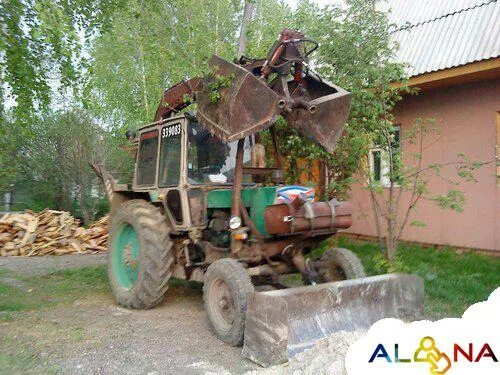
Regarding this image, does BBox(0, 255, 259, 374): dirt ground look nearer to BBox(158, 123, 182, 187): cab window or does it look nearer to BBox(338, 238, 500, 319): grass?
BBox(158, 123, 182, 187): cab window

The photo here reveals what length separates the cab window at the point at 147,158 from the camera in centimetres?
659

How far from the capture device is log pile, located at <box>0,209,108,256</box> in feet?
39.2

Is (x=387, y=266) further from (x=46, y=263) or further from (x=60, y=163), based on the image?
(x=60, y=163)

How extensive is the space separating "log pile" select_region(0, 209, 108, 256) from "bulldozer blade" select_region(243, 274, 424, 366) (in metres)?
8.54

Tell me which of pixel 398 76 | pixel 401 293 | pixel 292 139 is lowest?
pixel 401 293

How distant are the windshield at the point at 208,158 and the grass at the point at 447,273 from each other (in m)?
2.51

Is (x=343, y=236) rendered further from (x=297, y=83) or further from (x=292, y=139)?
(x=297, y=83)

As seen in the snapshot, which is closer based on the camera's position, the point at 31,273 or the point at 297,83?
the point at 297,83

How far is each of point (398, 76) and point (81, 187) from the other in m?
11.0

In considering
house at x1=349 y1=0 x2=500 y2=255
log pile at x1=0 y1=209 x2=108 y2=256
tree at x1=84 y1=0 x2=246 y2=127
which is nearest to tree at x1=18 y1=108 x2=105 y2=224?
tree at x1=84 y1=0 x2=246 y2=127

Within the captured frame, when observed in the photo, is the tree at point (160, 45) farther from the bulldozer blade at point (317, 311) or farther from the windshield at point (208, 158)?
the bulldozer blade at point (317, 311)

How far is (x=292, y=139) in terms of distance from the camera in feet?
24.1

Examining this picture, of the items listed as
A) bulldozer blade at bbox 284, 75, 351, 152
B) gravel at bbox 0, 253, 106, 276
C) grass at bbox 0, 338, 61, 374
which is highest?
bulldozer blade at bbox 284, 75, 351, 152

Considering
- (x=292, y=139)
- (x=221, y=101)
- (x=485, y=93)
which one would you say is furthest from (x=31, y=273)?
(x=485, y=93)
